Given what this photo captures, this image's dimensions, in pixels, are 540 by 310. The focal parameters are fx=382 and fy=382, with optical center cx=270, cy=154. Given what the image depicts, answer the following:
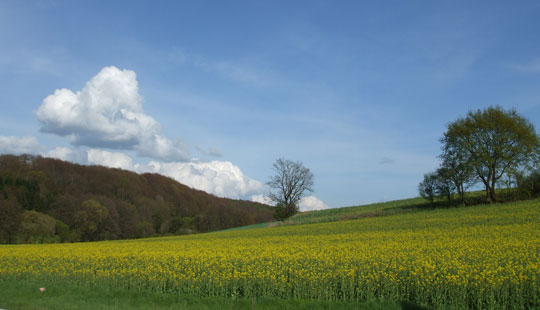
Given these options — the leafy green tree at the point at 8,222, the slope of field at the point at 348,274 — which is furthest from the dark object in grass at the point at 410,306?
the leafy green tree at the point at 8,222

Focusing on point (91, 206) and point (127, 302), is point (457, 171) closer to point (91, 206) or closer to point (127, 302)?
point (127, 302)

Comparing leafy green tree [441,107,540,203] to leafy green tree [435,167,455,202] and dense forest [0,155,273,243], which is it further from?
dense forest [0,155,273,243]

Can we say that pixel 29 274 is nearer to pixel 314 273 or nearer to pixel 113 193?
pixel 314 273

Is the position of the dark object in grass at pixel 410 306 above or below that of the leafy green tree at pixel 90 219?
below

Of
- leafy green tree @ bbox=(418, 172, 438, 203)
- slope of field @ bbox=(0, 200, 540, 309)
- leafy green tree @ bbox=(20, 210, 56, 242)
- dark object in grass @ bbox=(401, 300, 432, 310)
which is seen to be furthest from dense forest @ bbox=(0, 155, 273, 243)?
dark object in grass @ bbox=(401, 300, 432, 310)

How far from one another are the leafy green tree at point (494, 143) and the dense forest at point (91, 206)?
40226 mm

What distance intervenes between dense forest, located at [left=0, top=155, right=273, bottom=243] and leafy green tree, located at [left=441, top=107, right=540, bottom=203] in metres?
40.2

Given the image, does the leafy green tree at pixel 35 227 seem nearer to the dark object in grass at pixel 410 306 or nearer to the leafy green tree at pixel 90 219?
the leafy green tree at pixel 90 219

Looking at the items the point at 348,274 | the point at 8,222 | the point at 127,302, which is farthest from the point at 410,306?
the point at 8,222

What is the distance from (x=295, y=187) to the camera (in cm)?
6981

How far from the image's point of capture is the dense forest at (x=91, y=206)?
58.8 m

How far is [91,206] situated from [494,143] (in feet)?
226

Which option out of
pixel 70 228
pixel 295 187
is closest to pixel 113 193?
pixel 70 228

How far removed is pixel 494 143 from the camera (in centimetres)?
4303
